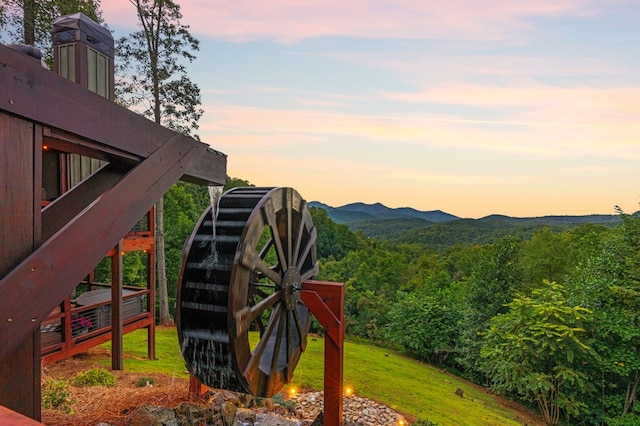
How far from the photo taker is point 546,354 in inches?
559

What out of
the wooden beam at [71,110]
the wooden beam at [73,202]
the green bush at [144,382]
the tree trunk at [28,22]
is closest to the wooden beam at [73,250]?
the wooden beam at [71,110]

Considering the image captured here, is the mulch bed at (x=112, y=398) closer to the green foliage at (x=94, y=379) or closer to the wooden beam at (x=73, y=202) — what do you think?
the green foliage at (x=94, y=379)

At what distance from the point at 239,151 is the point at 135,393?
13.7 metres

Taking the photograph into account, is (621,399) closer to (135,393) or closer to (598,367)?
(598,367)

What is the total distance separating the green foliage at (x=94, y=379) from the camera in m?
6.50

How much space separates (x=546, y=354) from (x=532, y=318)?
A: 1.29 meters

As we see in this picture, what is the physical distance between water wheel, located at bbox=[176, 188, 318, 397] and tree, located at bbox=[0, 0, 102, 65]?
11195 mm

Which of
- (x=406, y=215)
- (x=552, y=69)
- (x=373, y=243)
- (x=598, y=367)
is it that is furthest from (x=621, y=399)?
(x=406, y=215)

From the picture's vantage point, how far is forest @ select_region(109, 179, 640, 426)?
1395cm

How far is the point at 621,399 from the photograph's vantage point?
47.5 ft

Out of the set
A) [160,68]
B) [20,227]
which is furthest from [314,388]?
[160,68]

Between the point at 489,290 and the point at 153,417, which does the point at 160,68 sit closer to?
the point at 153,417

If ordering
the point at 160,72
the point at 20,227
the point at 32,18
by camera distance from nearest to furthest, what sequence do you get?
the point at 20,227, the point at 32,18, the point at 160,72

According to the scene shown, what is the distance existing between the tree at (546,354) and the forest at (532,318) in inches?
1.6
